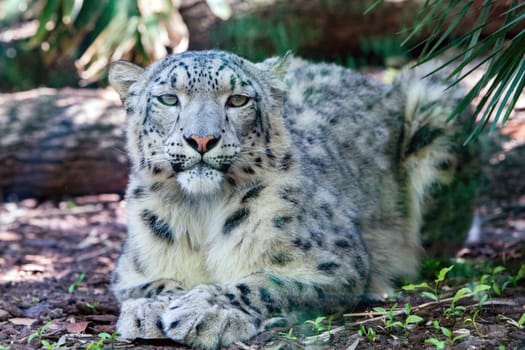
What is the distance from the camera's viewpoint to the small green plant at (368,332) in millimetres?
4924

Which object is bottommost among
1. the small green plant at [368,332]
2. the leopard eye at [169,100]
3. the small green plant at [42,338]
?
the small green plant at [42,338]

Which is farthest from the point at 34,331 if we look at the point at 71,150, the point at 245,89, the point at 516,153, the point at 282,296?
the point at 516,153

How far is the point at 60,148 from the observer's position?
1069cm

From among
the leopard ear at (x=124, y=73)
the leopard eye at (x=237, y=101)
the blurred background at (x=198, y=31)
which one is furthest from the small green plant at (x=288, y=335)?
the blurred background at (x=198, y=31)

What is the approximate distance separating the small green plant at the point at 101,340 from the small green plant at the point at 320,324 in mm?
1233

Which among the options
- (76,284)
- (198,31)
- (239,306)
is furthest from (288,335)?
(198,31)

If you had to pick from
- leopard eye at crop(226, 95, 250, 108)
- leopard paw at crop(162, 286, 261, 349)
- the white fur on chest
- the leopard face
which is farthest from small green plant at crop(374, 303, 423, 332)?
leopard eye at crop(226, 95, 250, 108)

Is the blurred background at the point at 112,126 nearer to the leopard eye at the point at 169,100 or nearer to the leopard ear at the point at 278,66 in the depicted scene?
the leopard ear at the point at 278,66

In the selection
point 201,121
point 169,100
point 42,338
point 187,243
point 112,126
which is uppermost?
point 169,100

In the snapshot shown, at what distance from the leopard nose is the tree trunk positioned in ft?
17.7

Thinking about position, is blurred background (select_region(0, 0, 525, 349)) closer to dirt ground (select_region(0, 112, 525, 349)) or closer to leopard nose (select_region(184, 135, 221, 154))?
dirt ground (select_region(0, 112, 525, 349))

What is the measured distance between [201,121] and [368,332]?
5.52ft

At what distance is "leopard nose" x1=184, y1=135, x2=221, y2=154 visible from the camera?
17.3ft

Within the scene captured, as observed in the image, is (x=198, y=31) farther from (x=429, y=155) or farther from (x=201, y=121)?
(x=201, y=121)
